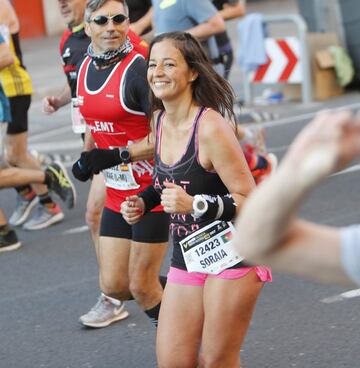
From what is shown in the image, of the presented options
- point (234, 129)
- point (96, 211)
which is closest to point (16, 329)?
point (96, 211)

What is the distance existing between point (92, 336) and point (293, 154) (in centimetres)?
384

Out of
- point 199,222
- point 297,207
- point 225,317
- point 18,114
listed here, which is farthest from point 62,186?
point 297,207

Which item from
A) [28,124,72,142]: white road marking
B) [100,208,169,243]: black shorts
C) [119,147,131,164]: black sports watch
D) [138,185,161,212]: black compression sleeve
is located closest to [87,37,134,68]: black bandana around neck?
[119,147,131,164]: black sports watch

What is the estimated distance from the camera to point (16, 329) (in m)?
6.11

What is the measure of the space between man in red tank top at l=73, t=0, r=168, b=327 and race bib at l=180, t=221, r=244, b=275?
32.8 inches

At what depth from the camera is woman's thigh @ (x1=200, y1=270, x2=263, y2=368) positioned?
412cm

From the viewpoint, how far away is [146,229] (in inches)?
201

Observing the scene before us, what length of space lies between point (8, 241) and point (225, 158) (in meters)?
3.93

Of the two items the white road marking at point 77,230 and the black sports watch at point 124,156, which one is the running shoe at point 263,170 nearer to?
the white road marking at point 77,230

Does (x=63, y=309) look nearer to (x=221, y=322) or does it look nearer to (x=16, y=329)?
(x=16, y=329)

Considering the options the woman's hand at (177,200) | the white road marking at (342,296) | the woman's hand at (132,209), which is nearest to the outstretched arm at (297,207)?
the woman's hand at (177,200)

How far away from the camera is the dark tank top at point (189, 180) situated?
13.9 feet

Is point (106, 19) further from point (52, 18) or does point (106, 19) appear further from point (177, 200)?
point (52, 18)

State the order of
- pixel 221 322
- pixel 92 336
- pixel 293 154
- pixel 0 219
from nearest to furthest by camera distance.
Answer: pixel 293 154
pixel 221 322
pixel 92 336
pixel 0 219
